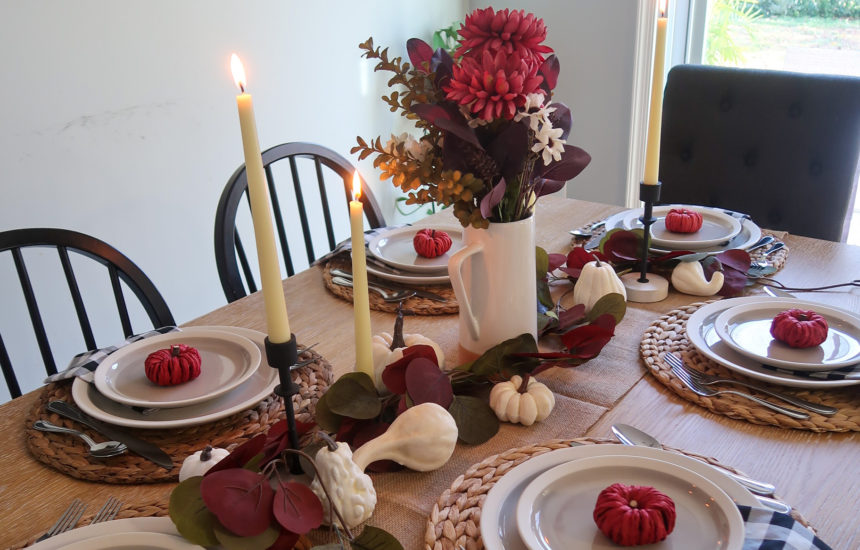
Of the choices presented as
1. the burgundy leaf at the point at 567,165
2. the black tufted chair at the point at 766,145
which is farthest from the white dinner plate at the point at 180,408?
the black tufted chair at the point at 766,145

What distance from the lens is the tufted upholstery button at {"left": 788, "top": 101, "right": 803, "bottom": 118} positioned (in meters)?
1.67

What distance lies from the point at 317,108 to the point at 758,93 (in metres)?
1.41

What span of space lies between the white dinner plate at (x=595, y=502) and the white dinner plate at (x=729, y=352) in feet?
0.88

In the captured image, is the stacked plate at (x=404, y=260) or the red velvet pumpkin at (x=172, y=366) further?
the stacked plate at (x=404, y=260)

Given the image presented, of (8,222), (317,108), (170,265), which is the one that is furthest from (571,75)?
(8,222)

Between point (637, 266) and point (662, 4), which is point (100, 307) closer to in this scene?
point (637, 266)

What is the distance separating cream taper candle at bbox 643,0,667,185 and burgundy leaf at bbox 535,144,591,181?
6.7 inches

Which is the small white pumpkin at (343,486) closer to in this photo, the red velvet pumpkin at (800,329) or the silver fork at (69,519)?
the silver fork at (69,519)

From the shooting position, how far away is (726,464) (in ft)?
2.52

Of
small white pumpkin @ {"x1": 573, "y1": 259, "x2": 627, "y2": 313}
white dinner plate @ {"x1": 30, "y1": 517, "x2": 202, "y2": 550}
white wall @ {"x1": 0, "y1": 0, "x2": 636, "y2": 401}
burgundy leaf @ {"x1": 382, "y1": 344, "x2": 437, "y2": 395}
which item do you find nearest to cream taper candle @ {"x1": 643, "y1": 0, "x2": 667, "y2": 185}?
small white pumpkin @ {"x1": 573, "y1": 259, "x2": 627, "y2": 313}

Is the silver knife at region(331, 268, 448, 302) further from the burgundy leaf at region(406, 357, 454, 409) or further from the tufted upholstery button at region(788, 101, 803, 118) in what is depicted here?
the tufted upholstery button at region(788, 101, 803, 118)

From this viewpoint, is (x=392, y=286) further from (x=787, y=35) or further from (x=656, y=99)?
(x=787, y=35)

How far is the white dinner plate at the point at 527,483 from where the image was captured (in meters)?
0.63

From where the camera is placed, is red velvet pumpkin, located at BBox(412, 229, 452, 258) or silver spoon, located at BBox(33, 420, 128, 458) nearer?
silver spoon, located at BBox(33, 420, 128, 458)
